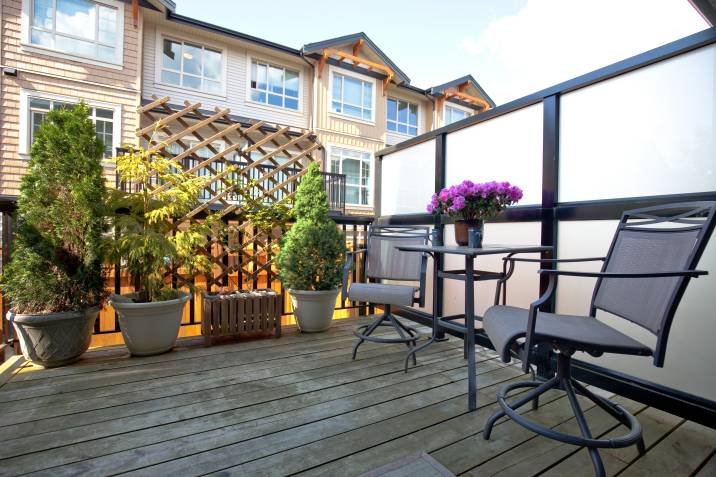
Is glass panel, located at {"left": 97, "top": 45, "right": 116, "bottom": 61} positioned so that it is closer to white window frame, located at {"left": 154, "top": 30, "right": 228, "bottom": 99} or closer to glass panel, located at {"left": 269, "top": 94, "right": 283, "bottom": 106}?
white window frame, located at {"left": 154, "top": 30, "right": 228, "bottom": 99}

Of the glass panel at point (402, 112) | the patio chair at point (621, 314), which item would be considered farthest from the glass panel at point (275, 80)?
the patio chair at point (621, 314)

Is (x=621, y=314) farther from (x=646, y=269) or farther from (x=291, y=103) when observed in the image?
(x=291, y=103)

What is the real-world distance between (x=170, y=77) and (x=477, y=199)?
8259 mm

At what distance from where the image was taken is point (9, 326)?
2342 millimetres

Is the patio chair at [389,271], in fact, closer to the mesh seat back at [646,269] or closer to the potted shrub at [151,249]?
the mesh seat back at [646,269]

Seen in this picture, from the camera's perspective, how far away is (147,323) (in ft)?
7.68

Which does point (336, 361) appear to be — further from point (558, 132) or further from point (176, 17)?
point (176, 17)

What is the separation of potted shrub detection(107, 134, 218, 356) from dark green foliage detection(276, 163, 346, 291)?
2.31ft

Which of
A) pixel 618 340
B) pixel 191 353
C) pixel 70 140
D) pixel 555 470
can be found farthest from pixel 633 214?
pixel 70 140

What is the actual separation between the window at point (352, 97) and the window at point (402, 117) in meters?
0.89

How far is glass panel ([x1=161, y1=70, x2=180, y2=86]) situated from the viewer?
7.58 metres

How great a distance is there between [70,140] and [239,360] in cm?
183

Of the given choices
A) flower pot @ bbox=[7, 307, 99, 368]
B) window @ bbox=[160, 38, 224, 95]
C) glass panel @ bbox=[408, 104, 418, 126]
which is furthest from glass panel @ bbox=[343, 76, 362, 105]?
flower pot @ bbox=[7, 307, 99, 368]

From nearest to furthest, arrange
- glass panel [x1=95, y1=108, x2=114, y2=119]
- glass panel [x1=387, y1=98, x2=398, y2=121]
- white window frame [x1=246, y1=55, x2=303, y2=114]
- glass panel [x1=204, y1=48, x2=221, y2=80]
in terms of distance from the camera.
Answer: glass panel [x1=95, y1=108, x2=114, y2=119], glass panel [x1=204, y1=48, x2=221, y2=80], white window frame [x1=246, y1=55, x2=303, y2=114], glass panel [x1=387, y1=98, x2=398, y2=121]
